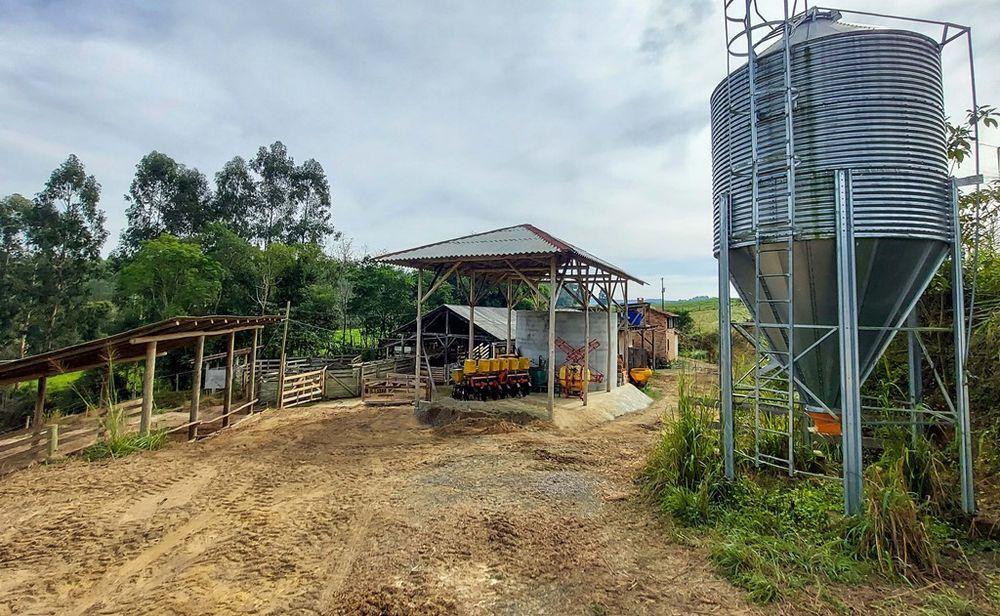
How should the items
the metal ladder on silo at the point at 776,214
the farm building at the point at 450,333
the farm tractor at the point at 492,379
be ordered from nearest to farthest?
1. the metal ladder on silo at the point at 776,214
2. the farm tractor at the point at 492,379
3. the farm building at the point at 450,333

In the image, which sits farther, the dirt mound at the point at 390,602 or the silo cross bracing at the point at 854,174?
the silo cross bracing at the point at 854,174

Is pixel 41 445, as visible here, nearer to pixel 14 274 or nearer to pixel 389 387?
pixel 389 387

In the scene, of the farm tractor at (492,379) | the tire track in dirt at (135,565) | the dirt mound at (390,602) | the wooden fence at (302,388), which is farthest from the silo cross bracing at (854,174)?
the wooden fence at (302,388)

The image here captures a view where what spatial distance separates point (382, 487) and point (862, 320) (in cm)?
625

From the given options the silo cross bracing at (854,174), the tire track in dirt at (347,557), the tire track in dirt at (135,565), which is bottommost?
the tire track in dirt at (135,565)

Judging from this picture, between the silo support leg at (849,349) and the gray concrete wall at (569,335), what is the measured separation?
9.02 metres

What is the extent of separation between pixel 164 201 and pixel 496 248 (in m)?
24.1

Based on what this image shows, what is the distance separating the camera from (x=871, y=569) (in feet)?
12.1

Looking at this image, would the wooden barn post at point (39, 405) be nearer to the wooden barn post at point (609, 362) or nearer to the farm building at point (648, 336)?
the wooden barn post at point (609, 362)

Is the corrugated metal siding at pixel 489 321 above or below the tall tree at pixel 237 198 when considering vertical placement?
below

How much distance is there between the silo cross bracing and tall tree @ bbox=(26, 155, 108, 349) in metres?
28.8

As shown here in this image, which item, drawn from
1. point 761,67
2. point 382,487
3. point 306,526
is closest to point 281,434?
point 382,487

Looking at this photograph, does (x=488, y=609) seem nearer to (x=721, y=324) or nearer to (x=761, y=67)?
(x=721, y=324)

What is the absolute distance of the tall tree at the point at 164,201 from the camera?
24.0 m
